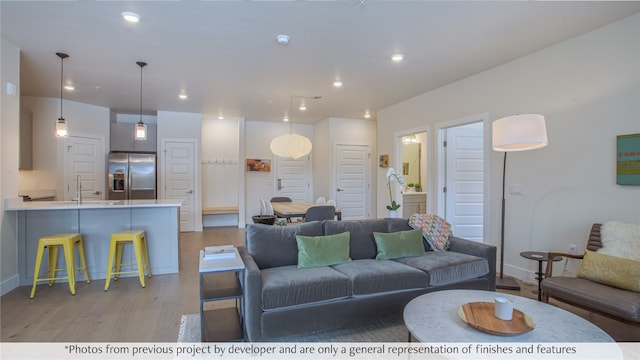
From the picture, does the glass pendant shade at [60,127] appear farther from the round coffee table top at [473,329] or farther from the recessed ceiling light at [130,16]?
the round coffee table top at [473,329]

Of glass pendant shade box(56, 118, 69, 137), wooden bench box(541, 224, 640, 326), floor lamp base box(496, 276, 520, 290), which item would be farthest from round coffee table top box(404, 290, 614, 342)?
glass pendant shade box(56, 118, 69, 137)

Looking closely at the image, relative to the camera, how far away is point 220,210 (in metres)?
7.55

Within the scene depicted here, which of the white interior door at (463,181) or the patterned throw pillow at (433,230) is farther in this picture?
the white interior door at (463,181)

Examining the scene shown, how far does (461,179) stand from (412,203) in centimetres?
146

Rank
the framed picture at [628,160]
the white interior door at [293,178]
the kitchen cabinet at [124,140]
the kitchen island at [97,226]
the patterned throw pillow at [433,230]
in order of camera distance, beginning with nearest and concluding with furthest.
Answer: the framed picture at [628,160]
the patterned throw pillow at [433,230]
the kitchen island at [97,226]
the kitchen cabinet at [124,140]
the white interior door at [293,178]

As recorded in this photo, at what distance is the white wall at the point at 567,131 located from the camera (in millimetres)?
2990

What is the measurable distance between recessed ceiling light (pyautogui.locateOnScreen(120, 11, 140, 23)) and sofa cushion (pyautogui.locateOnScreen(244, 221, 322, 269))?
2133mm

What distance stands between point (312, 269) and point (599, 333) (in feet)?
6.13

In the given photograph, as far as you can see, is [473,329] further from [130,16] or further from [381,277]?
[130,16]

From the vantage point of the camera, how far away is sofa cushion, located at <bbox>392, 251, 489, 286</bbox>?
2.80m

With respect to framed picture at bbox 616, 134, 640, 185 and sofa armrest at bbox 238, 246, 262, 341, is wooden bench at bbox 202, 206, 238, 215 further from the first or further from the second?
framed picture at bbox 616, 134, 640, 185

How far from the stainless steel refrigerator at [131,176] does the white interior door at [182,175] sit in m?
0.33

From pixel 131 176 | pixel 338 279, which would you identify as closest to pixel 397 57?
pixel 338 279

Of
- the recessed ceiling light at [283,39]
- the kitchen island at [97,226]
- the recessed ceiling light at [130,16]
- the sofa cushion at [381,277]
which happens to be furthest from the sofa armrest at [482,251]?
the recessed ceiling light at [130,16]
